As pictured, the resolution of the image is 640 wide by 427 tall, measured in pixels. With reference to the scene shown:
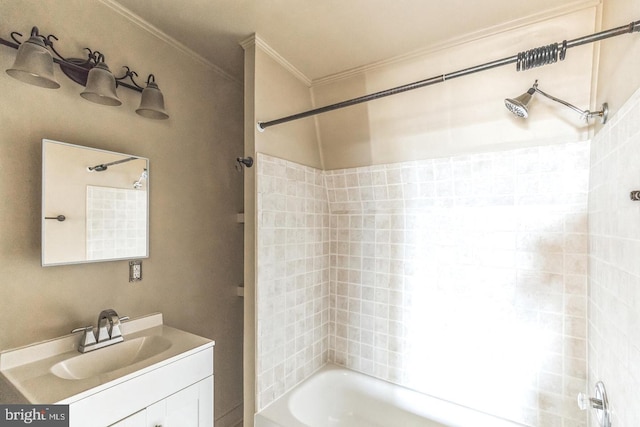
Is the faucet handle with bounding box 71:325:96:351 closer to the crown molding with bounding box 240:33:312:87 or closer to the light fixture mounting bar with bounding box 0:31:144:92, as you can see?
the light fixture mounting bar with bounding box 0:31:144:92

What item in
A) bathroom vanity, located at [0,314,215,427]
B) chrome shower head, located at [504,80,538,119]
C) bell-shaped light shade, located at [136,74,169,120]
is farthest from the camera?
bell-shaped light shade, located at [136,74,169,120]

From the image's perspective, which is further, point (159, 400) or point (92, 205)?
point (92, 205)

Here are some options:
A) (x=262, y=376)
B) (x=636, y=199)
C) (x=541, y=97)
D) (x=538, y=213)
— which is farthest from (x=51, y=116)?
(x=538, y=213)

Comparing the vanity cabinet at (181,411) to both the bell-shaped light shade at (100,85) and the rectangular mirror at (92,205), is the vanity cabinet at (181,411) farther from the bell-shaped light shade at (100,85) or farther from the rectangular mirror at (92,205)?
the bell-shaped light shade at (100,85)

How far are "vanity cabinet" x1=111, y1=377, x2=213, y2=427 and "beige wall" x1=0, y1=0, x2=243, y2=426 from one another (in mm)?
550

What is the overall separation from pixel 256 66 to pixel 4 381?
1.83 m

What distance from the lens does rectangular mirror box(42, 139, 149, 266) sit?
122 cm

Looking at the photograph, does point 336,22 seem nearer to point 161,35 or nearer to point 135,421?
point 161,35

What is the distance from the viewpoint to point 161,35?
1.66 m

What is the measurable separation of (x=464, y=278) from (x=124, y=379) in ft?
5.93

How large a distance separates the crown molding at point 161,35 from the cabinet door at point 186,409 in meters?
1.92

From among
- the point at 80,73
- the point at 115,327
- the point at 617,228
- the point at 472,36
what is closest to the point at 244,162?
the point at 80,73

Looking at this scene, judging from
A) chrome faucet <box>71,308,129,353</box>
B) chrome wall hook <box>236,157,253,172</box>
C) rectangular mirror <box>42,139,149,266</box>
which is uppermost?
chrome wall hook <box>236,157,253,172</box>

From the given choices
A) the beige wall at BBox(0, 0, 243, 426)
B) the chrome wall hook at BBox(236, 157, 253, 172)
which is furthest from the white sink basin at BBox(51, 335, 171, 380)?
the chrome wall hook at BBox(236, 157, 253, 172)
